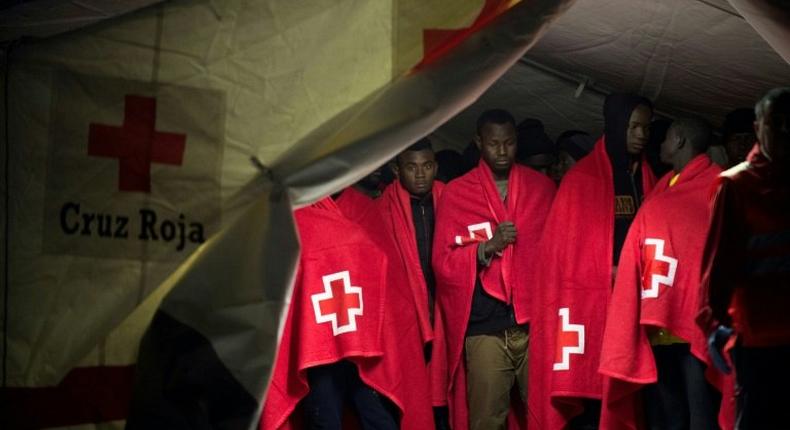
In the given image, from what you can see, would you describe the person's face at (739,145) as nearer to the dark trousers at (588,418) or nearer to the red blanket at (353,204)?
the dark trousers at (588,418)

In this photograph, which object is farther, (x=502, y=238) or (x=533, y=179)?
(x=533, y=179)

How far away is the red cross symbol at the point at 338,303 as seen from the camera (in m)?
5.51

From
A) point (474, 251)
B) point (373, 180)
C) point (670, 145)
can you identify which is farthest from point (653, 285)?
point (373, 180)

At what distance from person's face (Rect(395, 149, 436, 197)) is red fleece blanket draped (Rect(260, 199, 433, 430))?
0.62 m

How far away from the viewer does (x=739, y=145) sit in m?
5.78

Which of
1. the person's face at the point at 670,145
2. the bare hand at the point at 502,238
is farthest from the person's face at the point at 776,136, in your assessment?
the bare hand at the point at 502,238

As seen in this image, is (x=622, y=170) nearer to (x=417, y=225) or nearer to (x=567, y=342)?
(x=567, y=342)

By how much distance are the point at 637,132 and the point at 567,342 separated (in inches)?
37.1

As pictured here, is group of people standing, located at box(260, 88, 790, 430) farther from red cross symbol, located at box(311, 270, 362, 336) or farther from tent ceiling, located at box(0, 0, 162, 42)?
tent ceiling, located at box(0, 0, 162, 42)

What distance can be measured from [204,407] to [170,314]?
0.29m

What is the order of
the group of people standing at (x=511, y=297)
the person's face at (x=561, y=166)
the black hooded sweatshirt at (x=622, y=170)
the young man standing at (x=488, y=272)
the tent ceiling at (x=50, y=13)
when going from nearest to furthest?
the tent ceiling at (x=50, y=13), the group of people standing at (x=511, y=297), the black hooded sweatshirt at (x=622, y=170), the young man standing at (x=488, y=272), the person's face at (x=561, y=166)

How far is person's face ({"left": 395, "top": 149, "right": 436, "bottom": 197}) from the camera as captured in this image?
20.6ft

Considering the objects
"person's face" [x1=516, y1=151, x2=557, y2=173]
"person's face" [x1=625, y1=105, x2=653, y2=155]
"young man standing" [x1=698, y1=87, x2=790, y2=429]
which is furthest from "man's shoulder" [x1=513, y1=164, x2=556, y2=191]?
"young man standing" [x1=698, y1=87, x2=790, y2=429]

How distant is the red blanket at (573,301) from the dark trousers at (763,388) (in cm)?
151
